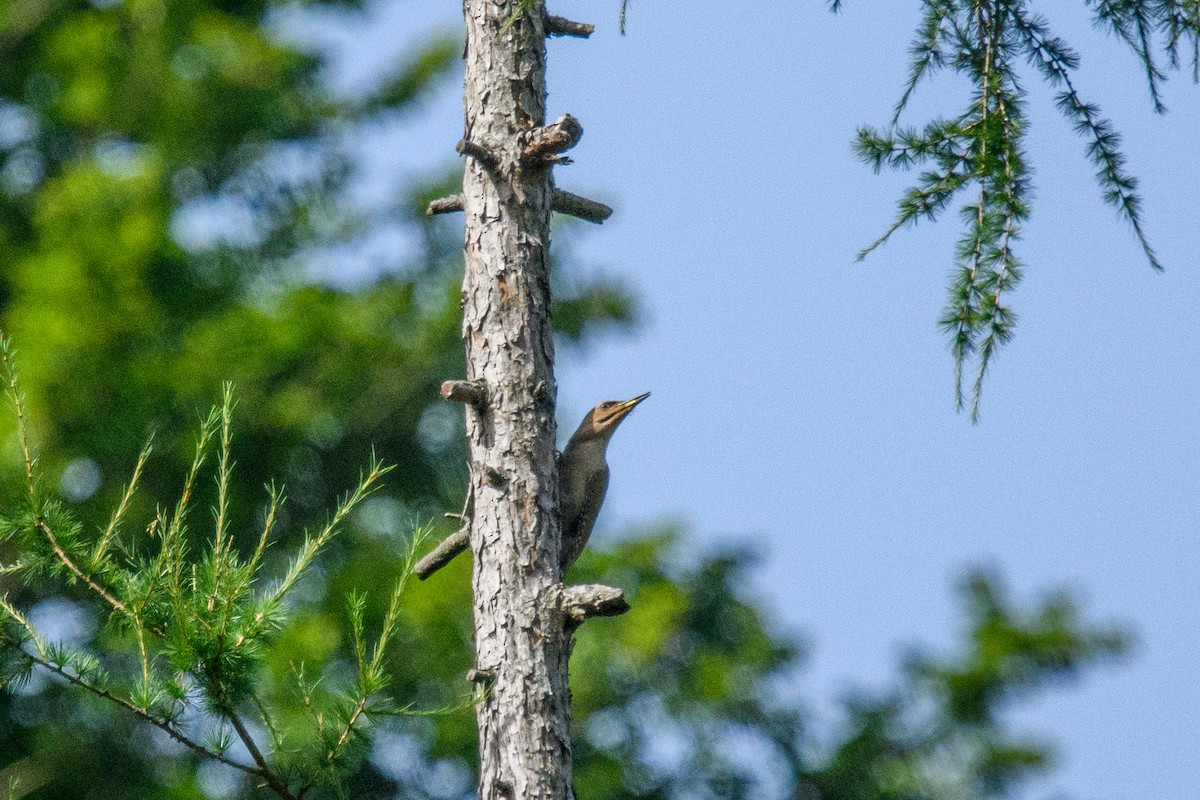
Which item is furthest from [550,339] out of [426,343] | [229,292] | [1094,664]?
[229,292]

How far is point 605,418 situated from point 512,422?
1917 mm

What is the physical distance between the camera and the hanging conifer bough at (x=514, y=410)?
3727 mm

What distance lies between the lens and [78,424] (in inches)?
336

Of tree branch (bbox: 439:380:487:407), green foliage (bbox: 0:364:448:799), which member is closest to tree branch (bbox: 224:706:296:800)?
green foliage (bbox: 0:364:448:799)

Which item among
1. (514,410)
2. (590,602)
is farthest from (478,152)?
(590,602)

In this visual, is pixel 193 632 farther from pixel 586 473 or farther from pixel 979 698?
pixel 979 698

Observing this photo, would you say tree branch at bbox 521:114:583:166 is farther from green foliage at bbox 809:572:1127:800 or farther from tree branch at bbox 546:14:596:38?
green foliage at bbox 809:572:1127:800

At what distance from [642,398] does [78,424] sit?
4389 mm

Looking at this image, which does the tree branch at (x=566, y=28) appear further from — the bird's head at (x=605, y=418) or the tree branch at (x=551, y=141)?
the bird's head at (x=605, y=418)

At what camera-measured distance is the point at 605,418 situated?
593 centimetres

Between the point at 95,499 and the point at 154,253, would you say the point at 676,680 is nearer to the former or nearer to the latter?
the point at 95,499

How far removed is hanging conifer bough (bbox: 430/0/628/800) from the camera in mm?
3727

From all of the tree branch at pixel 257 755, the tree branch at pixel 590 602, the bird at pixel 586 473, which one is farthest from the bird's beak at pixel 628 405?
the tree branch at pixel 257 755

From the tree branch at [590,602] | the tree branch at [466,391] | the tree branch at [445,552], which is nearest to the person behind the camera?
the tree branch at [590,602]
